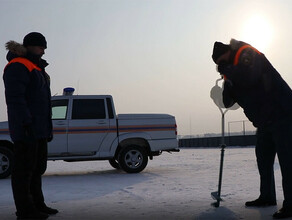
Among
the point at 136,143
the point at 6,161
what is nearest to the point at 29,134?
the point at 6,161

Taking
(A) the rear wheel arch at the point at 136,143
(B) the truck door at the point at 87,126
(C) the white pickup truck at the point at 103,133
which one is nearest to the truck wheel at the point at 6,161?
(C) the white pickup truck at the point at 103,133

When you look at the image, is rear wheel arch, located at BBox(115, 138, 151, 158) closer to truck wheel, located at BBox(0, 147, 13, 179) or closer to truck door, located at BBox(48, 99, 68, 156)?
truck door, located at BBox(48, 99, 68, 156)

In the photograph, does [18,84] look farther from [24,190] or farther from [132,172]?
[132,172]

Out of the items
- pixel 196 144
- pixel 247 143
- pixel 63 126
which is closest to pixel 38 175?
pixel 63 126

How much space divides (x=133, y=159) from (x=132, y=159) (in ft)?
0.08

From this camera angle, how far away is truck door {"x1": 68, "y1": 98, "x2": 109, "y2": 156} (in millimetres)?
9617

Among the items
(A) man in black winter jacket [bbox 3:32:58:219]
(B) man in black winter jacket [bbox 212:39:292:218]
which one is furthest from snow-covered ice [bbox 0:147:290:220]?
(B) man in black winter jacket [bbox 212:39:292:218]

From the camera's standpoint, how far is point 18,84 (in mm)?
4023

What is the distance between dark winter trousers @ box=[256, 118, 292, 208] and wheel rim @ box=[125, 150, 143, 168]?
217 inches

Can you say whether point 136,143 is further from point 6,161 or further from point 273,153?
point 273,153

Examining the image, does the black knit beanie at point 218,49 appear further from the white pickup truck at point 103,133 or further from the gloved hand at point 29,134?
the white pickup truck at point 103,133

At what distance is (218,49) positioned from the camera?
4258 millimetres

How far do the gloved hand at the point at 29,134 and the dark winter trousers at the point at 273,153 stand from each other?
2.42m

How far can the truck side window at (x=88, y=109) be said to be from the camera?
9812 millimetres
